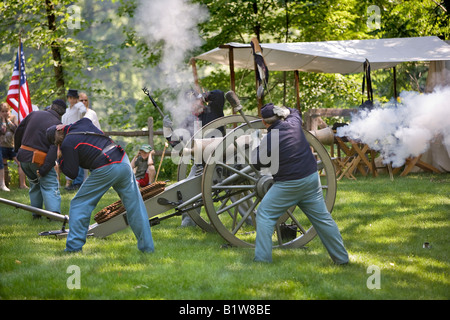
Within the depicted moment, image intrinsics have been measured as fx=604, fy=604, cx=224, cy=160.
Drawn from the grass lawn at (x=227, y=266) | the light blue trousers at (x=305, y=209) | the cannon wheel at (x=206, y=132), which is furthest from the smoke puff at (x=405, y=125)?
the light blue trousers at (x=305, y=209)

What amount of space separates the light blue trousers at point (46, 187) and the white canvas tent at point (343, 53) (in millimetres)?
4357

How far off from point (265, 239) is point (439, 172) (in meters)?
7.97

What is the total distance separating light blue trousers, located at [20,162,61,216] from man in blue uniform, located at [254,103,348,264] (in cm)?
342

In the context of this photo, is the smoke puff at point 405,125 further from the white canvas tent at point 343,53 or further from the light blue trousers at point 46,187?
the light blue trousers at point 46,187

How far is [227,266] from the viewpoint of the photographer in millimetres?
5398

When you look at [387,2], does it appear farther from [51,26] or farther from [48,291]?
[48,291]

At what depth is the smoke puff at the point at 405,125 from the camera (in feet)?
35.4

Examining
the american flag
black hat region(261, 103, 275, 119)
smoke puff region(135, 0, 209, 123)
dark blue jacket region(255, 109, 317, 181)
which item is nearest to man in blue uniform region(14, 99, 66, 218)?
the american flag

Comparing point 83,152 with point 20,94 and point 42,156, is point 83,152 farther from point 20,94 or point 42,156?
point 20,94

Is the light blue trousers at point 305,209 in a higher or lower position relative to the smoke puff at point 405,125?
higher

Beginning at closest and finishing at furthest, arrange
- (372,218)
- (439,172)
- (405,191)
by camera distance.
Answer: (372,218), (405,191), (439,172)
